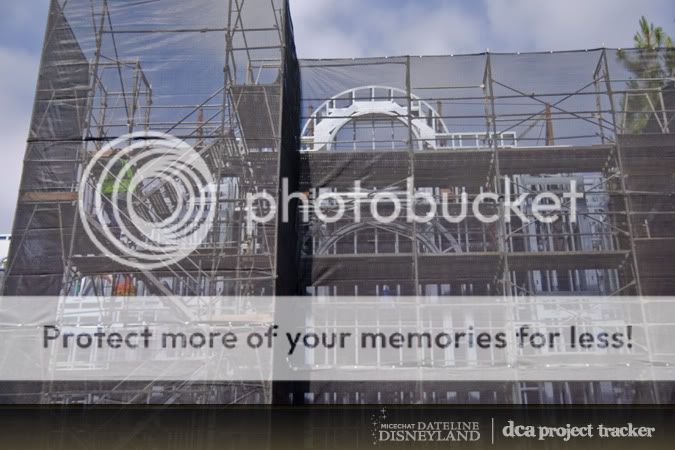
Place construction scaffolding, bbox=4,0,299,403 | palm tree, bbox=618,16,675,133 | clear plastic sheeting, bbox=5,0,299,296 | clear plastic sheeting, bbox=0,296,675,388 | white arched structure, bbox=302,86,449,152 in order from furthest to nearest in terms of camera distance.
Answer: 1. white arched structure, bbox=302,86,449,152
2. palm tree, bbox=618,16,675,133
3. clear plastic sheeting, bbox=5,0,299,296
4. construction scaffolding, bbox=4,0,299,403
5. clear plastic sheeting, bbox=0,296,675,388

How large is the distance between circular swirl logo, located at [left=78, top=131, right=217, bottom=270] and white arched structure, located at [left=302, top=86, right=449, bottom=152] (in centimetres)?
254

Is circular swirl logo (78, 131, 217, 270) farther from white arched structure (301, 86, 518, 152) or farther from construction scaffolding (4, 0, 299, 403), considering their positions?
white arched structure (301, 86, 518, 152)

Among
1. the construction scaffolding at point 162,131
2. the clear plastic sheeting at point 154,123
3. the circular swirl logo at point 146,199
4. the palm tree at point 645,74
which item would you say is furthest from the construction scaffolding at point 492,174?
the circular swirl logo at point 146,199

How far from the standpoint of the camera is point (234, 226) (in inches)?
390

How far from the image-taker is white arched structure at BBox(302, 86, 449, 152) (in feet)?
37.2

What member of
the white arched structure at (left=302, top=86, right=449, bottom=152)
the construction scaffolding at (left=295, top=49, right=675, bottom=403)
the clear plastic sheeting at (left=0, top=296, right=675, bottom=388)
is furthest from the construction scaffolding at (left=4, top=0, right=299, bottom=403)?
the construction scaffolding at (left=295, top=49, right=675, bottom=403)

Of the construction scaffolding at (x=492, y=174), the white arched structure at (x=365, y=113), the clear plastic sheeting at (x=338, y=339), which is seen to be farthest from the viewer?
the white arched structure at (x=365, y=113)

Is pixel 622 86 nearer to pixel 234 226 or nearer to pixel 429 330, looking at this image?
pixel 429 330

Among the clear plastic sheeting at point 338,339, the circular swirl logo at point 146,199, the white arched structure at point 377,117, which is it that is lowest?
the clear plastic sheeting at point 338,339

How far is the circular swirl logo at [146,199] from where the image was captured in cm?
895

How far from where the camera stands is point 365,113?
11320 mm

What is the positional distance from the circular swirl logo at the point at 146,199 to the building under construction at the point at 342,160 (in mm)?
152

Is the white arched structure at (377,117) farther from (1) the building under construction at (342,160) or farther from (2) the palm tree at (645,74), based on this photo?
(2) the palm tree at (645,74)

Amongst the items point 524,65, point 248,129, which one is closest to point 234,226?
point 248,129
